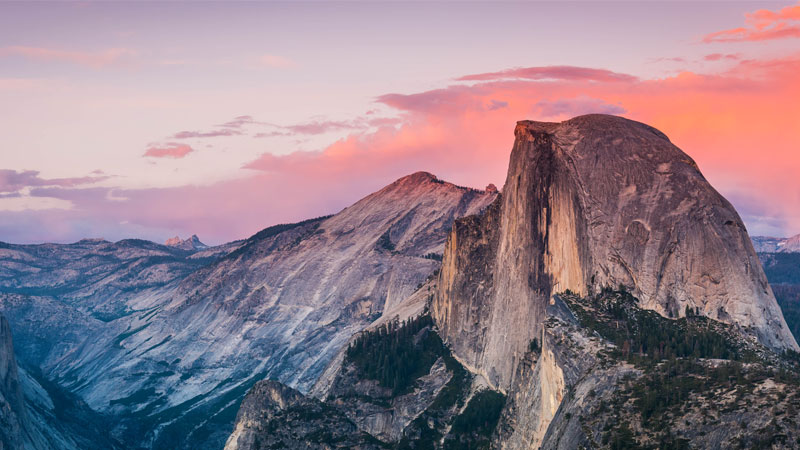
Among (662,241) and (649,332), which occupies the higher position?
(662,241)

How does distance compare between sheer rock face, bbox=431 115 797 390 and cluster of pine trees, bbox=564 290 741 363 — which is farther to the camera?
sheer rock face, bbox=431 115 797 390

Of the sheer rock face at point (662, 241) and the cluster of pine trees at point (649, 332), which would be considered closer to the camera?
the cluster of pine trees at point (649, 332)

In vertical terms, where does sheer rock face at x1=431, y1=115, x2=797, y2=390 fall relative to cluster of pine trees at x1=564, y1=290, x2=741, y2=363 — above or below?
above

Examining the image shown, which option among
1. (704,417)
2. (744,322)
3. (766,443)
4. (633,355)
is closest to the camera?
(766,443)

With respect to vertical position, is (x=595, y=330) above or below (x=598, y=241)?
below

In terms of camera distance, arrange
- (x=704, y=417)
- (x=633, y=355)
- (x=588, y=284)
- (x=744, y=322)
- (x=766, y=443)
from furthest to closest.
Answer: (x=588, y=284) < (x=744, y=322) < (x=633, y=355) < (x=704, y=417) < (x=766, y=443)

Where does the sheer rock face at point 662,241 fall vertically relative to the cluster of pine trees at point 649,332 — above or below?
above

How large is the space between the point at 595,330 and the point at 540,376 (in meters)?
17.0

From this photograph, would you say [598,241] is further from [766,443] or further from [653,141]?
[766,443]

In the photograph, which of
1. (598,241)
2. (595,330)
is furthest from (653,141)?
(595,330)

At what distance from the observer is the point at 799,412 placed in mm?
113438

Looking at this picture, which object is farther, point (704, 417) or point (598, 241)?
point (598, 241)

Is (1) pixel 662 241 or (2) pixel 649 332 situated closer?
(2) pixel 649 332

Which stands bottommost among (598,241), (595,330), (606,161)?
(595,330)
